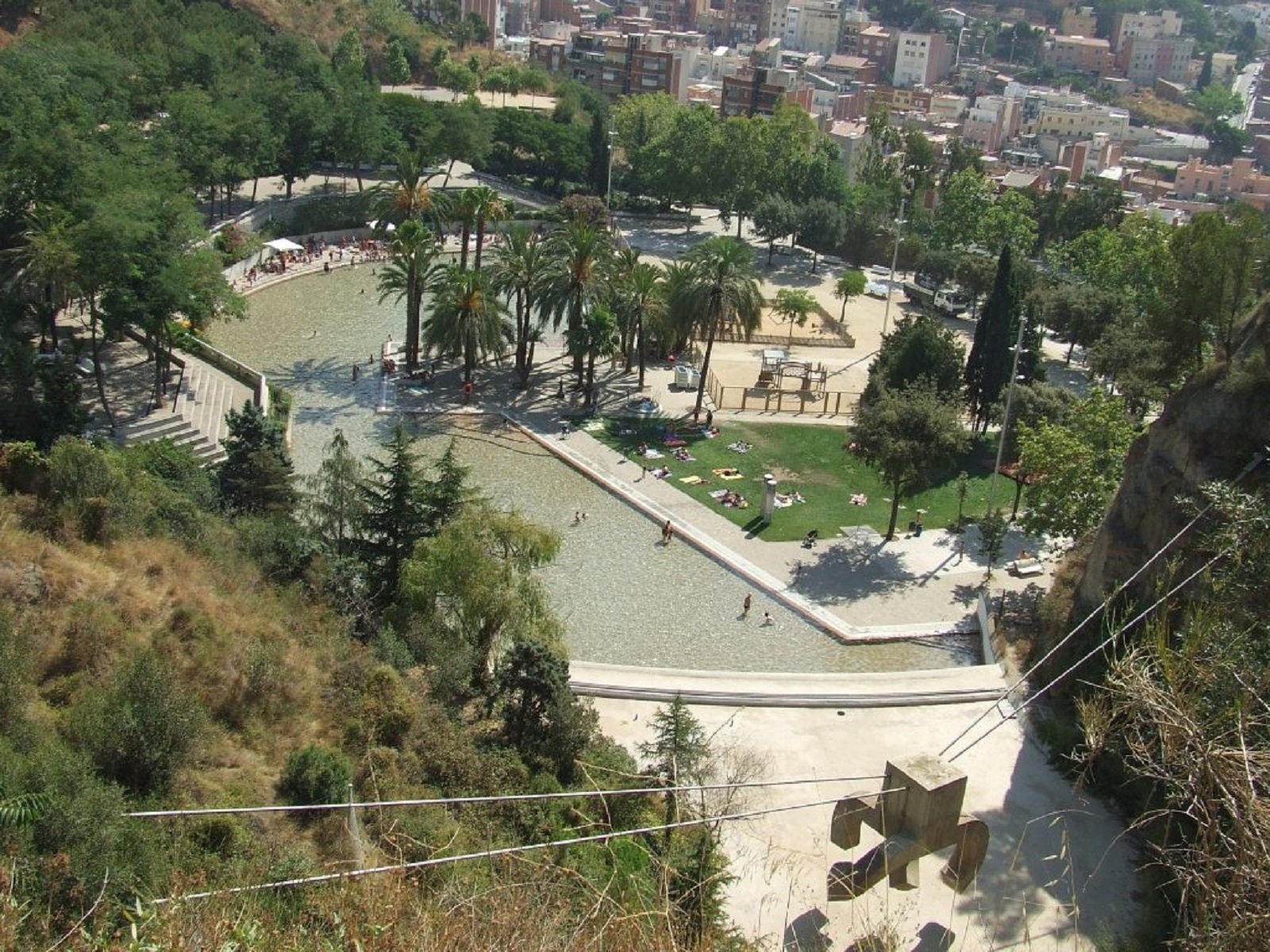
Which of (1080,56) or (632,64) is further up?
(1080,56)

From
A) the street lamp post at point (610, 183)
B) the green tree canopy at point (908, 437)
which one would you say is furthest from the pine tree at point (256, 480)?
the street lamp post at point (610, 183)

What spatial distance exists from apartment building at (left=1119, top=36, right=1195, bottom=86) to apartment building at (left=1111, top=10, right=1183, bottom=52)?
2505 mm

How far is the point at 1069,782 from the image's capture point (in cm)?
1680

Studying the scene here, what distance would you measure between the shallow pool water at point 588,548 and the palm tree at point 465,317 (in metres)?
2.33

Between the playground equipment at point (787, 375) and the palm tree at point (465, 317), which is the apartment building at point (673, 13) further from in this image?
the palm tree at point (465, 317)

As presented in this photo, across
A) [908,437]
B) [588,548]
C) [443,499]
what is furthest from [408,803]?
[908,437]

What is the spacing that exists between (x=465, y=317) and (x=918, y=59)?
13874 centimetres

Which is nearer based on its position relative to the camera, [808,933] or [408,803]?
[408,803]

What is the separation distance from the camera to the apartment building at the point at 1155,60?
171 m

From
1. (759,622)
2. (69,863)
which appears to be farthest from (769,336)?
(69,863)

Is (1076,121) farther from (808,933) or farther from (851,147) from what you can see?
(808,933)

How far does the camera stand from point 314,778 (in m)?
12.5

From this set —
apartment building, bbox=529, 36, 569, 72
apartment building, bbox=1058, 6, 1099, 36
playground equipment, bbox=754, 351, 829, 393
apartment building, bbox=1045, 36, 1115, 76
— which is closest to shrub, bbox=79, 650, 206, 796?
playground equipment, bbox=754, 351, 829, 393

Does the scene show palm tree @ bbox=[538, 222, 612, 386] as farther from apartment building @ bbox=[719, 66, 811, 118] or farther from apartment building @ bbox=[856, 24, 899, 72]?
apartment building @ bbox=[856, 24, 899, 72]
